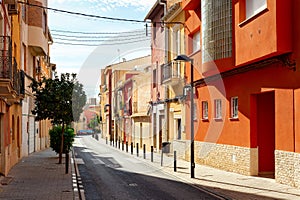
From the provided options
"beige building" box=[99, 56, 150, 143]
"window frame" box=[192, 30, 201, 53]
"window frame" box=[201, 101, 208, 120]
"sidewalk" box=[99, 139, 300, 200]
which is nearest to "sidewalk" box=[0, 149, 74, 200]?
"sidewalk" box=[99, 139, 300, 200]

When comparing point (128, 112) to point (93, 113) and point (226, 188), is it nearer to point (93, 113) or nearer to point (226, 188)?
point (226, 188)

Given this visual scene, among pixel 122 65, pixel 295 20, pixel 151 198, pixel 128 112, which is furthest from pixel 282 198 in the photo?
pixel 122 65

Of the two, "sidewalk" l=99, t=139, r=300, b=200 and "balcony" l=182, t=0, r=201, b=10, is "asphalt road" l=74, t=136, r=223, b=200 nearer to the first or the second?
"sidewalk" l=99, t=139, r=300, b=200

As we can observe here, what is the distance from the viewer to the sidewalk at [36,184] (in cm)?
1191

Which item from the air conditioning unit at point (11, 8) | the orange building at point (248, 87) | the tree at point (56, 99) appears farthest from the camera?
the tree at point (56, 99)

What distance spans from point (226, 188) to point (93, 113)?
94985 millimetres

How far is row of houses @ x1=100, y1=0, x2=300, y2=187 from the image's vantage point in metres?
13.0

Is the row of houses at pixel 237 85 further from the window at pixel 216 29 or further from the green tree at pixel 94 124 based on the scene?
the green tree at pixel 94 124

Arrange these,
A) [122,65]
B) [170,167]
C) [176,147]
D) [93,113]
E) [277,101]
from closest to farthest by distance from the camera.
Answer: [277,101]
[170,167]
[176,147]
[122,65]
[93,113]

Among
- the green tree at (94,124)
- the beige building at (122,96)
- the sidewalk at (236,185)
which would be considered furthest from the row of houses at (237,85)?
the green tree at (94,124)

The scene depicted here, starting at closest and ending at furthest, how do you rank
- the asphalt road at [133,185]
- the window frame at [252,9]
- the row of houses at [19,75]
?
1. the asphalt road at [133,185]
2. the window frame at [252,9]
3. the row of houses at [19,75]

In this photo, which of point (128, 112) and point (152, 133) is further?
point (128, 112)

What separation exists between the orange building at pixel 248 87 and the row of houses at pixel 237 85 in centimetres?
3

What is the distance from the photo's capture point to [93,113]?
350 ft
